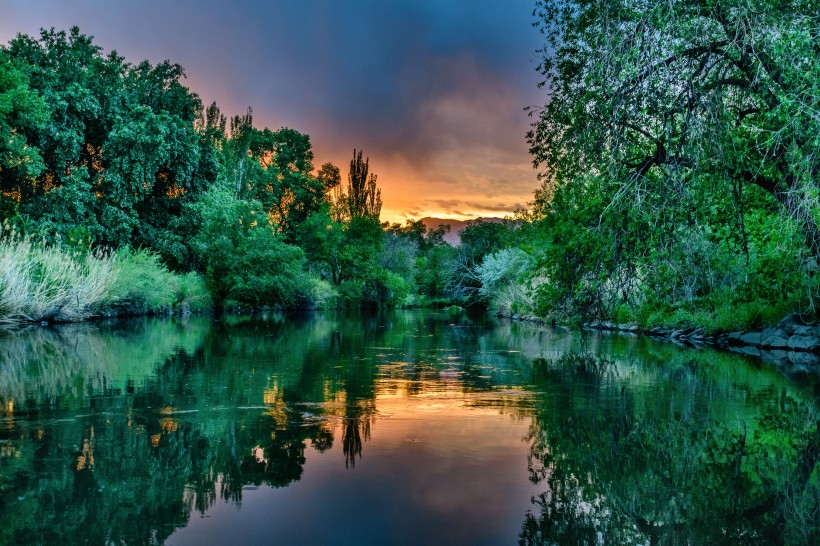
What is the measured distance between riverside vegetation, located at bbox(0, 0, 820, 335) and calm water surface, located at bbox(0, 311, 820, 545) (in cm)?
301

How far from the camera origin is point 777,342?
65.0ft

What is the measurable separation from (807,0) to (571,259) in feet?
20.2

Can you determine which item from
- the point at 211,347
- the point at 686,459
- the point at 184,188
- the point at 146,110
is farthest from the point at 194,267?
the point at 686,459

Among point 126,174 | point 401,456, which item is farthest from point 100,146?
point 401,456

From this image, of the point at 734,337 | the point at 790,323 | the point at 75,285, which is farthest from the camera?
the point at 75,285

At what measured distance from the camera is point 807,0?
12.5 m

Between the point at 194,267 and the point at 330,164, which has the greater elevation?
the point at 330,164

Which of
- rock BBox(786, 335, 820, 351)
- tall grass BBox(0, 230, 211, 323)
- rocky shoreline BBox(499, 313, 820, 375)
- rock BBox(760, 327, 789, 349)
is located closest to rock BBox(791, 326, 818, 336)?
rocky shoreline BBox(499, 313, 820, 375)

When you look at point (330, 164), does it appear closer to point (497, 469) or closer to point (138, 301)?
point (138, 301)

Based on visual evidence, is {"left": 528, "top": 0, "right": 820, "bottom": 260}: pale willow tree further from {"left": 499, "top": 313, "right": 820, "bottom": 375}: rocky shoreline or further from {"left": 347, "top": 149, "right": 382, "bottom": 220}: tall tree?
{"left": 347, "top": 149, "right": 382, "bottom": 220}: tall tree

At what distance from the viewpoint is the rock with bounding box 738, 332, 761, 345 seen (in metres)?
20.7

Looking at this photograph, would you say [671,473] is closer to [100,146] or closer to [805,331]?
[805,331]

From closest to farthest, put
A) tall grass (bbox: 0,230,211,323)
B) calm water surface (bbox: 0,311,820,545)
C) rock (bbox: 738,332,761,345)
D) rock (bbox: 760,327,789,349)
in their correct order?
calm water surface (bbox: 0,311,820,545)
rock (bbox: 760,327,789,349)
rock (bbox: 738,332,761,345)
tall grass (bbox: 0,230,211,323)

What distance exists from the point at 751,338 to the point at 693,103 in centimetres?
1120
